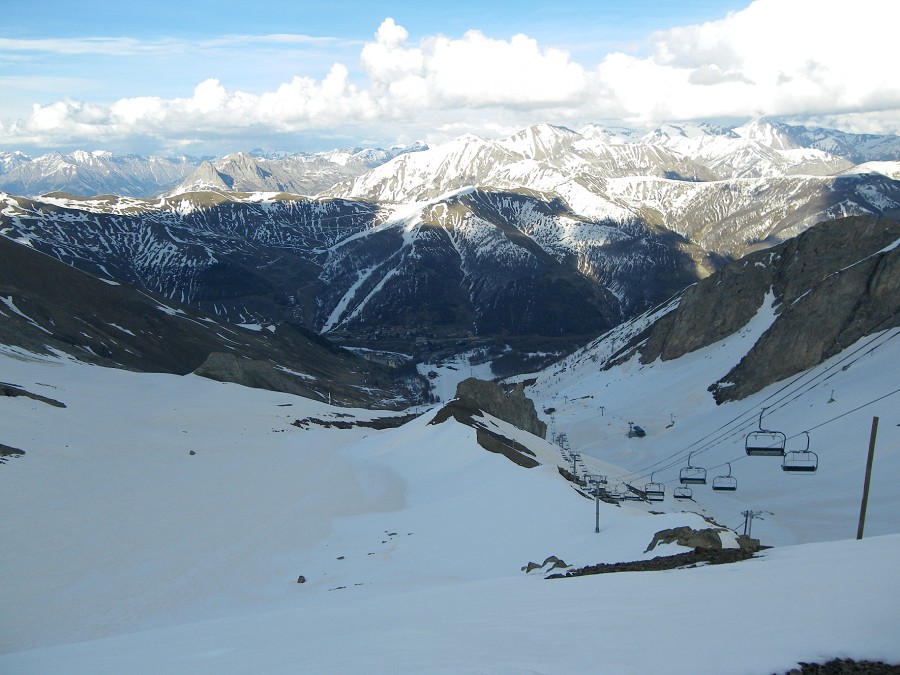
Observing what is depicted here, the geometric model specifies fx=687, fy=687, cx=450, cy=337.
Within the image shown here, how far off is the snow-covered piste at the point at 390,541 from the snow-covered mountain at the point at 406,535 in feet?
0.41

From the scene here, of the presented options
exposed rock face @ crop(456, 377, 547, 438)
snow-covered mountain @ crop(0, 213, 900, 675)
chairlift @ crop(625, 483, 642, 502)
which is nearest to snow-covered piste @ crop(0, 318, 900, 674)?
snow-covered mountain @ crop(0, 213, 900, 675)

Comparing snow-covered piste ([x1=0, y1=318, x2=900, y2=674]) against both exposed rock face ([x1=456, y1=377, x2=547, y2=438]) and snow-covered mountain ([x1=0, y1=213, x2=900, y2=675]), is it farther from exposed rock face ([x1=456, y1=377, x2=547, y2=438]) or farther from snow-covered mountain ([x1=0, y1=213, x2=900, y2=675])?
exposed rock face ([x1=456, y1=377, x2=547, y2=438])

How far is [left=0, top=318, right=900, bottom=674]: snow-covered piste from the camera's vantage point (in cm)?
1238

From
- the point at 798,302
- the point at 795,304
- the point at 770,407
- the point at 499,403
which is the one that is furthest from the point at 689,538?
the point at 795,304

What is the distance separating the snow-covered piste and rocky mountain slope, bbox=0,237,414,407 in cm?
1629

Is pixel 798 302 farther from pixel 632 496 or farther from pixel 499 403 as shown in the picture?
pixel 632 496

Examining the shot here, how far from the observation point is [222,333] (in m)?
150

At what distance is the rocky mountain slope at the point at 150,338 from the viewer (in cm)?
9625

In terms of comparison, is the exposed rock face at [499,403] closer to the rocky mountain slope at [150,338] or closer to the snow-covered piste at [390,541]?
the snow-covered piste at [390,541]

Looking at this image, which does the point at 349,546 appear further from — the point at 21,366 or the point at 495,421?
the point at 21,366

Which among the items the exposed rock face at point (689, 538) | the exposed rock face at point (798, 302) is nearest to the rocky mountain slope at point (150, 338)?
the exposed rock face at point (798, 302)

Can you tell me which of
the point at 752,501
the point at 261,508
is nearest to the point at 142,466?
the point at 261,508

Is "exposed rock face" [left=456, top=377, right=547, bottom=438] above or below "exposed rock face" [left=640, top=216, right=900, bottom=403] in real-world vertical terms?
below

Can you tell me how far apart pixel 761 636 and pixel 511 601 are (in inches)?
285
